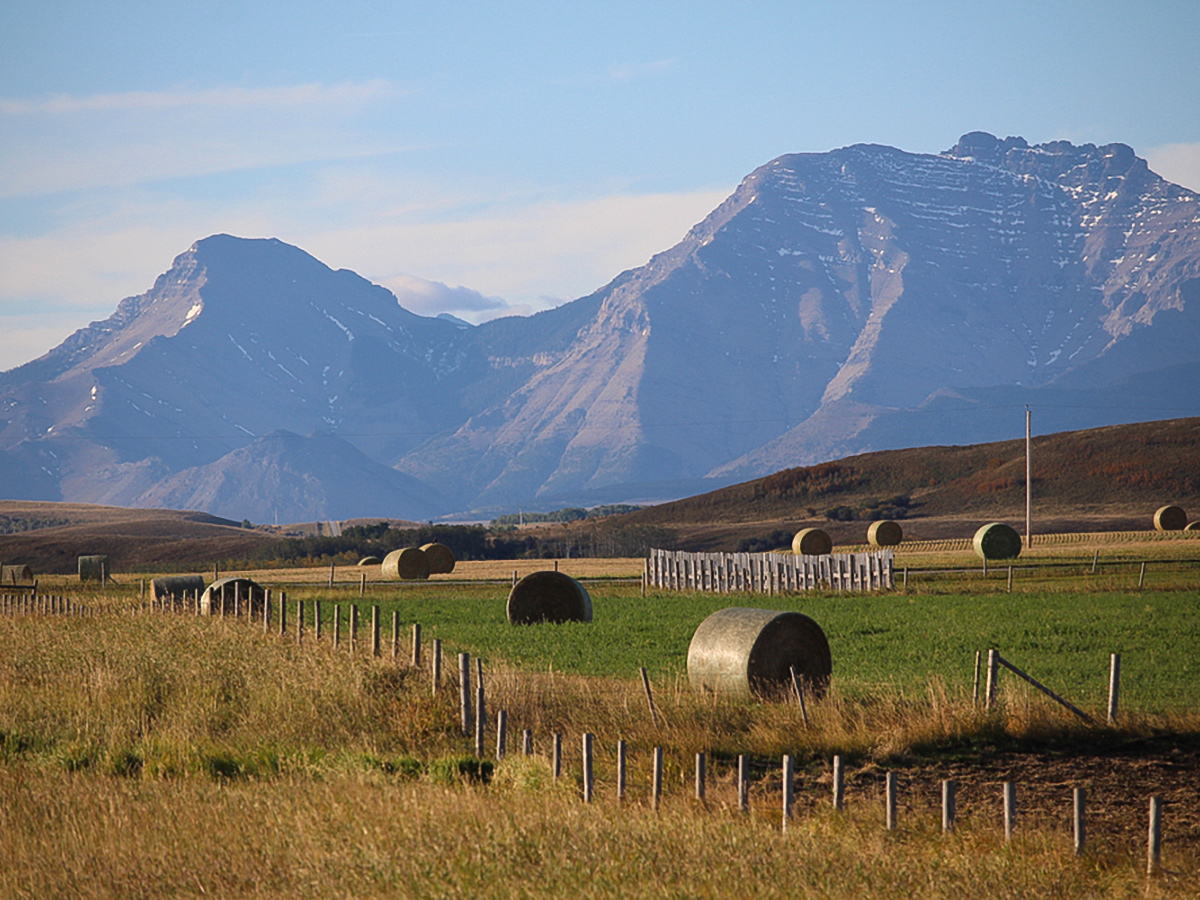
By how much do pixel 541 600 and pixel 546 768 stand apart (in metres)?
18.6

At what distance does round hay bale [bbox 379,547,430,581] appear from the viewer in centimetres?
5328

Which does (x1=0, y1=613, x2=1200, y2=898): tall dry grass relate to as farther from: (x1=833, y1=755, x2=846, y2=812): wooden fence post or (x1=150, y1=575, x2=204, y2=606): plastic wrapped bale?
(x1=150, y1=575, x2=204, y2=606): plastic wrapped bale

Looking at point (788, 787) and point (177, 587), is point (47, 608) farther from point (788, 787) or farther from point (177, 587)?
point (788, 787)

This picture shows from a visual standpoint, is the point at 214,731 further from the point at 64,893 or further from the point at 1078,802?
the point at 1078,802

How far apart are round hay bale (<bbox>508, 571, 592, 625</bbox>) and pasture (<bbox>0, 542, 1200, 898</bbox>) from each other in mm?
4813

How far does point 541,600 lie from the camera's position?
30891mm

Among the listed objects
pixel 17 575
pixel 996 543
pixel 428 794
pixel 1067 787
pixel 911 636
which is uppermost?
pixel 996 543

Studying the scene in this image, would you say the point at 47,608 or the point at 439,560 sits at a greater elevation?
the point at 47,608

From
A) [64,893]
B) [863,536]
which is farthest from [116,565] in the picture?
[64,893]

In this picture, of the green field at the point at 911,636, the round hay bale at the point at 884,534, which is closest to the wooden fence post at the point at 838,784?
the green field at the point at 911,636

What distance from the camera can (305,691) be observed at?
16453mm

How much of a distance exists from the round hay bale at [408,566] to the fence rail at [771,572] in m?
11.7

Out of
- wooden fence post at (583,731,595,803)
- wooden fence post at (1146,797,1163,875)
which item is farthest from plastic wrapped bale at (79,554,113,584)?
wooden fence post at (1146,797,1163,875)

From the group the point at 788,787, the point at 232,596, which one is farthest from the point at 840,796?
the point at 232,596
